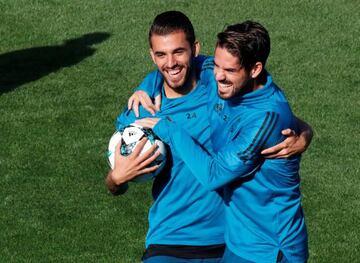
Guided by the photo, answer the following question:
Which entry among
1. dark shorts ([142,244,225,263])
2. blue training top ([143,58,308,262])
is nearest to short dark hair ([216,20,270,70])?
blue training top ([143,58,308,262])

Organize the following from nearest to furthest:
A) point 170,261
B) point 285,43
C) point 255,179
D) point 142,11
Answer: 1. point 255,179
2. point 170,261
3. point 285,43
4. point 142,11

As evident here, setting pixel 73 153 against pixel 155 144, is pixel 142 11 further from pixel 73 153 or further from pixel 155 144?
pixel 155 144

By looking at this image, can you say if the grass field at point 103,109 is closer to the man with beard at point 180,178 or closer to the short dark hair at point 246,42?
the man with beard at point 180,178

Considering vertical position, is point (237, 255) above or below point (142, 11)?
above

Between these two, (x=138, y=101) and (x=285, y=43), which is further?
(x=285, y=43)

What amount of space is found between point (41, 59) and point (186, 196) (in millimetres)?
9494

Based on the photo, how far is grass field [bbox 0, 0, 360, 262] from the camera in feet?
36.1

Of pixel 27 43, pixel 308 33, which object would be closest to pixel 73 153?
pixel 27 43

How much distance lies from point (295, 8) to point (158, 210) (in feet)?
37.2

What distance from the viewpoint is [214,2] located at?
18.9 metres

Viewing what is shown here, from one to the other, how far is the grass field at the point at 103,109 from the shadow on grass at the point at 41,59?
0.08ft

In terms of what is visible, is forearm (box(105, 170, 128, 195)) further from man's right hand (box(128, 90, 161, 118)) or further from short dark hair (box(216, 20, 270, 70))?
short dark hair (box(216, 20, 270, 70))

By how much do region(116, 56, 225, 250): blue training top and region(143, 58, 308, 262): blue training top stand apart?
0.34 metres

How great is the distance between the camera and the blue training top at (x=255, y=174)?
6848mm
